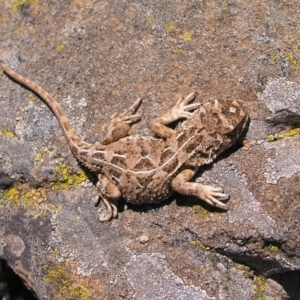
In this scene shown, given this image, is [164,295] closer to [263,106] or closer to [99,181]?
[99,181]

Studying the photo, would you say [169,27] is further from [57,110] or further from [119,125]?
[57,110]

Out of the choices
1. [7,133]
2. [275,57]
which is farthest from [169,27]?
[7,133]

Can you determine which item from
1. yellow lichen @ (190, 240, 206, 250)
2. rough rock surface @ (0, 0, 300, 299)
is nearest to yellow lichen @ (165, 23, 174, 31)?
rough rock surface @ (0, 0, 300, 299)

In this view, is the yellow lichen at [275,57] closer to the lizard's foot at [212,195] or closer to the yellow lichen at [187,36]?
the yellow lichen at [187,36]

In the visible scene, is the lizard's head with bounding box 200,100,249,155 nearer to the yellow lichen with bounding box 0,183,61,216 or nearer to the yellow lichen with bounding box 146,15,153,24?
the yellow lichen with bounding box 146,15,153,24

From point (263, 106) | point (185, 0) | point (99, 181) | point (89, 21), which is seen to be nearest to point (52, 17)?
point (89, 21)

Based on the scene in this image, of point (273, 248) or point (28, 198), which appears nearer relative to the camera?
point (273, 248)

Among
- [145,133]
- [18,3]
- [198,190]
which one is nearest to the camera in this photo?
[198,190]
